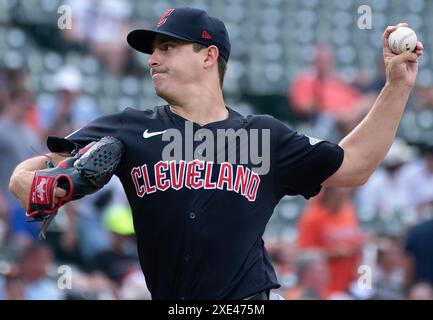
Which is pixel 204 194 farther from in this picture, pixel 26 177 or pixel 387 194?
pixel 387 194

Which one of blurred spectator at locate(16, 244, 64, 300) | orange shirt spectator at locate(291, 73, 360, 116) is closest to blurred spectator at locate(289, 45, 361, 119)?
orange shirt spectator at locate(291, 73, 360, 116)

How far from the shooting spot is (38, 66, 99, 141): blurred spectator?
7590 mm

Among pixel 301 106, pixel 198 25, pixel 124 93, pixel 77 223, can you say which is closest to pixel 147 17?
pixel 124 93

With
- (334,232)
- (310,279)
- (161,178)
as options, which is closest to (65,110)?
(334,232)

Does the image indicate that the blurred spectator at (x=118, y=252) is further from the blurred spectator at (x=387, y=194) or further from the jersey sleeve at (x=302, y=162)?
the jersey sleeve at (x=302, y=162)

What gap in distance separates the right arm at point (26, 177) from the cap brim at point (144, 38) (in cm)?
50

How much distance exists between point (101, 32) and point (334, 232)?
2.77 meters

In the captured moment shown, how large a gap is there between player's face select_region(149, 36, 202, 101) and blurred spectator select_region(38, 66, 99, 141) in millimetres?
3831

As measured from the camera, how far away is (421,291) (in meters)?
7.12

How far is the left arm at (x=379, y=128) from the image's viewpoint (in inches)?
146

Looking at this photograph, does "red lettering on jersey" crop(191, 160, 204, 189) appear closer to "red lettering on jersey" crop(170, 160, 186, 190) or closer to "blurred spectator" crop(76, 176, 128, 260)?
"red lettering on jersey" crop(170, 160, 186, 190)

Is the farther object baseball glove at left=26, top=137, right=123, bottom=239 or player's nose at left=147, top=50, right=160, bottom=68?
player's nose at left=147, top=50, right=160, bottom=68

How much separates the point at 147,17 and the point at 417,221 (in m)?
3.27

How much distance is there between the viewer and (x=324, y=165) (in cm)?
368
